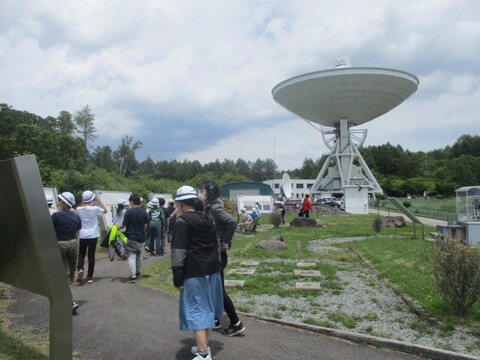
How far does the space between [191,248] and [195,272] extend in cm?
25

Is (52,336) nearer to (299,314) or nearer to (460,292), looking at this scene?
(299,314)

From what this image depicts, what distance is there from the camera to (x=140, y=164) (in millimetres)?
109875

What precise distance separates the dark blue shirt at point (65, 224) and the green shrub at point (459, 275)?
570 centimetres

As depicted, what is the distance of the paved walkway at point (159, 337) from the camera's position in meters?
4.18

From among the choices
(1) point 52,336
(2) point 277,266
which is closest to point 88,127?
(2) point 277,266

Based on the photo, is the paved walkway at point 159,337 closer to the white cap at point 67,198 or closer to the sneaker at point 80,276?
the sneaker at point 80,276

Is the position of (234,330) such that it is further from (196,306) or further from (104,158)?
(104,158)

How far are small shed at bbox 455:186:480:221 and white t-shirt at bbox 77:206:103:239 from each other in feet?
40.8

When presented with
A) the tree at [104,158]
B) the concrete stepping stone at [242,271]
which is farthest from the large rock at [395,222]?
the tree at [104,158]

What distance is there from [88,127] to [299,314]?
69.8m

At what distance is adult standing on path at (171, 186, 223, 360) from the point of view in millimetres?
3848

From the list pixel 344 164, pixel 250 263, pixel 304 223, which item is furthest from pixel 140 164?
pixel 250 263

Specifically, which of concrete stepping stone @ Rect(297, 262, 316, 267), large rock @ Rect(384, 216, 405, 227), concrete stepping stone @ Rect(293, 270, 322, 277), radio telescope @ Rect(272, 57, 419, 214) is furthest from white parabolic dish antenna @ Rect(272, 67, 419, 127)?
concrete stepping stone @ Rect(293, 270, 322, 277)

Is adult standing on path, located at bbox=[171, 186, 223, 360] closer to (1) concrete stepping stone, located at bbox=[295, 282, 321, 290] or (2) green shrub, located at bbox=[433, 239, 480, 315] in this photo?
(1) concrete stepping stone, located at bbox=[295, 282, 321, 290]
